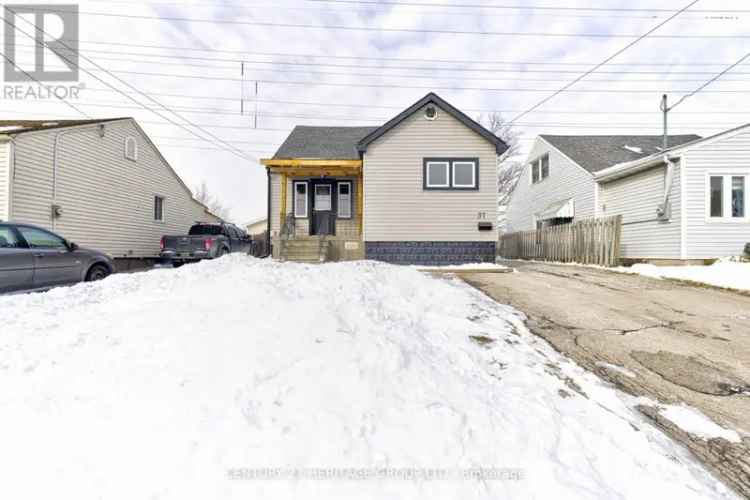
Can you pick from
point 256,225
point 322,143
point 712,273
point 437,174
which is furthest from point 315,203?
point 256,225

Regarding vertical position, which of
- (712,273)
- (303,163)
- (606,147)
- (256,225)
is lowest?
(712,273)

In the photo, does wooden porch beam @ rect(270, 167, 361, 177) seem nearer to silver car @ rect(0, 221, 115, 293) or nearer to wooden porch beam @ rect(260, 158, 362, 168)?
wooden porch beam @ rect(260, 158, 362, 168)

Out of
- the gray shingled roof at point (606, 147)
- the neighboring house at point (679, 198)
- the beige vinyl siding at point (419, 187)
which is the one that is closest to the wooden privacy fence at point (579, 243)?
the neighboring house at point (679, 198)

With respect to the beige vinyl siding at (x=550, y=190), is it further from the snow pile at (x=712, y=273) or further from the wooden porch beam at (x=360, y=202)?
the wooden porch beam at (x=360, y=202)

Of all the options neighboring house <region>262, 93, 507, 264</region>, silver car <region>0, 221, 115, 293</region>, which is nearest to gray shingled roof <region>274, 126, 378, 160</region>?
neighboring house <region>262, 93, 507, 264</region>

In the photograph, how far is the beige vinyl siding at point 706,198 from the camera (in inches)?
417

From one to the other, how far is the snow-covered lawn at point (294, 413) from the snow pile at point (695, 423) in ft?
0.85

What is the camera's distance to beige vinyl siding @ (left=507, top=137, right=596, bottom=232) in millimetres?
15680

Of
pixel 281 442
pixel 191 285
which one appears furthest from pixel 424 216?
pixel 281 442

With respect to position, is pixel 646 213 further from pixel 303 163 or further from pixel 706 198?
pixel 303 163

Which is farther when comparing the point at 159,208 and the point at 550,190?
the point at 550,190

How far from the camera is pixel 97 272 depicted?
7.21m

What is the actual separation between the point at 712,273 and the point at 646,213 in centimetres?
383

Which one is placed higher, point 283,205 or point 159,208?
point 159,208
